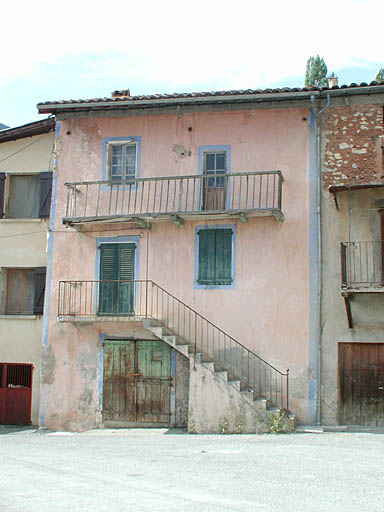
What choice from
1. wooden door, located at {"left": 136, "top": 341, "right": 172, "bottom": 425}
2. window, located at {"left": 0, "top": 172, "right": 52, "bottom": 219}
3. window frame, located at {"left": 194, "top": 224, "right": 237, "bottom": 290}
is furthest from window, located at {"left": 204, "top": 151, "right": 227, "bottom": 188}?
window, located at {"left": 0, "top": 172, "right": 52, "bottom": 219}

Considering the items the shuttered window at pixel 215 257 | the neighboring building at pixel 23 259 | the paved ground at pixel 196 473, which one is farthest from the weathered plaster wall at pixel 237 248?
the paved ground at pixel 196 473

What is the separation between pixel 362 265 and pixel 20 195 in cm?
1016

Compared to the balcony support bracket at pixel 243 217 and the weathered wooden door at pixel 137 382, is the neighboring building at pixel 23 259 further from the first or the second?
the balcony support bracket at pixel 243 217

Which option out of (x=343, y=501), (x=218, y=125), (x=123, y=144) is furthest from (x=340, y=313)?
(x=343, y=501)

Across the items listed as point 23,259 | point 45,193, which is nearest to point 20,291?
point 23,259

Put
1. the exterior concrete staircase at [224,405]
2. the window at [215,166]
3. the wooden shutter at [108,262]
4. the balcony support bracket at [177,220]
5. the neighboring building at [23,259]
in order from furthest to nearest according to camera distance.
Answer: the neighboring building at [23,259] → the wooden shutter at [108,262] → the window at [215,166] → the balcony support bracket at [177,220] → the exterior concrete staircase at [224,405]

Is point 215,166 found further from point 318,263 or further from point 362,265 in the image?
point 362,265

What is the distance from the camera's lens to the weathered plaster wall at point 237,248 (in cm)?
1734

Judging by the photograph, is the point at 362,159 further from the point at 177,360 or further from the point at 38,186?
the point at 38,186

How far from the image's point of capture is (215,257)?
18000 mm

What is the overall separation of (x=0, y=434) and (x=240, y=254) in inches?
303

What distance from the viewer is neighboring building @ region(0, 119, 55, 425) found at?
1977cm

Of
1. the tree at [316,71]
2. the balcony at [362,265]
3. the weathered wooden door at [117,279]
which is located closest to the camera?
the balcony at [362,265]

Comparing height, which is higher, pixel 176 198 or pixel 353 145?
pixel 353 145
